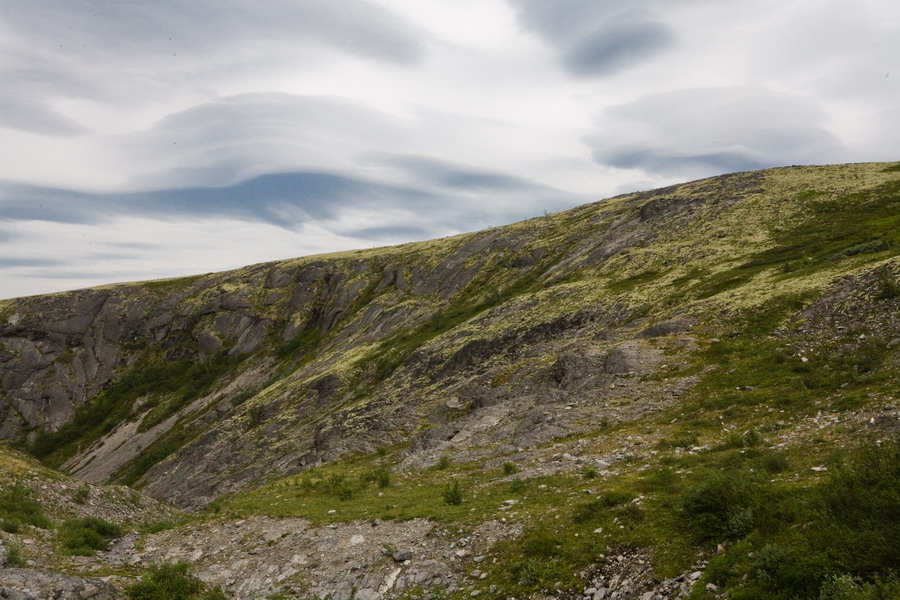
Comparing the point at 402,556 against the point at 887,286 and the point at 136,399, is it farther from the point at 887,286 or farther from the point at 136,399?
the point at 136,399

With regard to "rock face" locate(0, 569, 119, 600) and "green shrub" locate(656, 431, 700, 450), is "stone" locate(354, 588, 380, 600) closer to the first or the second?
"rock face" locate(0, 569, 119, 600)

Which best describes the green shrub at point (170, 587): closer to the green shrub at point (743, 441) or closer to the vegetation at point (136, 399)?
the green shrub at point (743, 441)

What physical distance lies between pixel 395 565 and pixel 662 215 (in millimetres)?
79482

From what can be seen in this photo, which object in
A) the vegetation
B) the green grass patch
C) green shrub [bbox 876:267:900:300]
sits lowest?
the vegetation

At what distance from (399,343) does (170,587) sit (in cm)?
6287

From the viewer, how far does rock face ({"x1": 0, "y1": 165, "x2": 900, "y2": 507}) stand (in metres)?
38.6

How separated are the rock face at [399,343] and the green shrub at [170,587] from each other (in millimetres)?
16729

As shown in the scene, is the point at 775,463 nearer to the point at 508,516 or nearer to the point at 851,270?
the point at 508,516

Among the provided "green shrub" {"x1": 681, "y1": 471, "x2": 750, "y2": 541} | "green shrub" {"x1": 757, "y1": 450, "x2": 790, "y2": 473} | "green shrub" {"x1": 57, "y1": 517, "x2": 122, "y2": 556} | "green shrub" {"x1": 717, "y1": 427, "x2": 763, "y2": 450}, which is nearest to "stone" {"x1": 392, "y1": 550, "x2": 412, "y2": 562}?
"green shrub" {"x1": 681, "y1": 471, "x2": 750, "y2": 541}

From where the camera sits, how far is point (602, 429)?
28.0m

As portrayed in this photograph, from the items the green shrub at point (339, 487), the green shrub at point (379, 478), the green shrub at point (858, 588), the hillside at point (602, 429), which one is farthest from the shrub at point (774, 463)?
the green shrub at point (339, 487)

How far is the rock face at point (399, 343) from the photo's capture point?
3856 cm

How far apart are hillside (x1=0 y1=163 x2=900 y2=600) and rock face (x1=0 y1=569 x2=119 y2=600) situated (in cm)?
351

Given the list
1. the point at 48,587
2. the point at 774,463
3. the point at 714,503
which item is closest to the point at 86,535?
the point at 48,587
